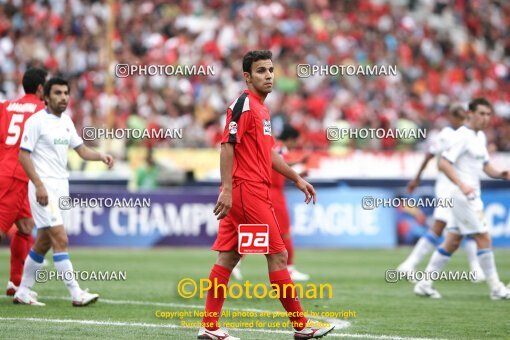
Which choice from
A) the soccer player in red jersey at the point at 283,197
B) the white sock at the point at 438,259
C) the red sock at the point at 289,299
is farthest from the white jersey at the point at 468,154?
the red sock at the point at 289,299

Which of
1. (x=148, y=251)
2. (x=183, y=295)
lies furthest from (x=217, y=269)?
(x=148, y=251)

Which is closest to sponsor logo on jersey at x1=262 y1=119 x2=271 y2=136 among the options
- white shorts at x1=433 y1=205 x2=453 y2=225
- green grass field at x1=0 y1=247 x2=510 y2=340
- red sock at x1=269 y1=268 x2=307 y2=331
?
red sock at x1=269 y1=268 x2=307 y2=331

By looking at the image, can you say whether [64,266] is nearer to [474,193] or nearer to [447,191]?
[474,193]

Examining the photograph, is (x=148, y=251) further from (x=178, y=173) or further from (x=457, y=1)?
(x=457, y=1)

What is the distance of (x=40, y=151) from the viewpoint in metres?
10.9

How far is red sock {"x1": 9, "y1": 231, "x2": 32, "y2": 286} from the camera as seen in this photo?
11.9 metres

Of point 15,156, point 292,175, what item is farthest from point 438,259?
point 15,156

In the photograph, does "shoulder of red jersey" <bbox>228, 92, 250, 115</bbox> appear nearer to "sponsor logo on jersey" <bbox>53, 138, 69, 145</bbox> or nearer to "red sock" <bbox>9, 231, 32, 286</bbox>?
"sponsor logo on jersey" <bbox>53, 138, 69, 145</bbox>

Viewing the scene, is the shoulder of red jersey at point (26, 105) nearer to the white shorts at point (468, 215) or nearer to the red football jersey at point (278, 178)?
the red football jersey at point (278, 178)

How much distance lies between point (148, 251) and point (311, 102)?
8924 millimetres

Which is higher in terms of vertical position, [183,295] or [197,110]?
[197,110]

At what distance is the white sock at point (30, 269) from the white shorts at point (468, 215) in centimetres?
512

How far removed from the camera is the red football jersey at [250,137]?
850 cm

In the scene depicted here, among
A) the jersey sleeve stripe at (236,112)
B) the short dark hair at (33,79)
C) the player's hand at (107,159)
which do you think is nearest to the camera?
the jersey sleeve stripe at (236,112)
